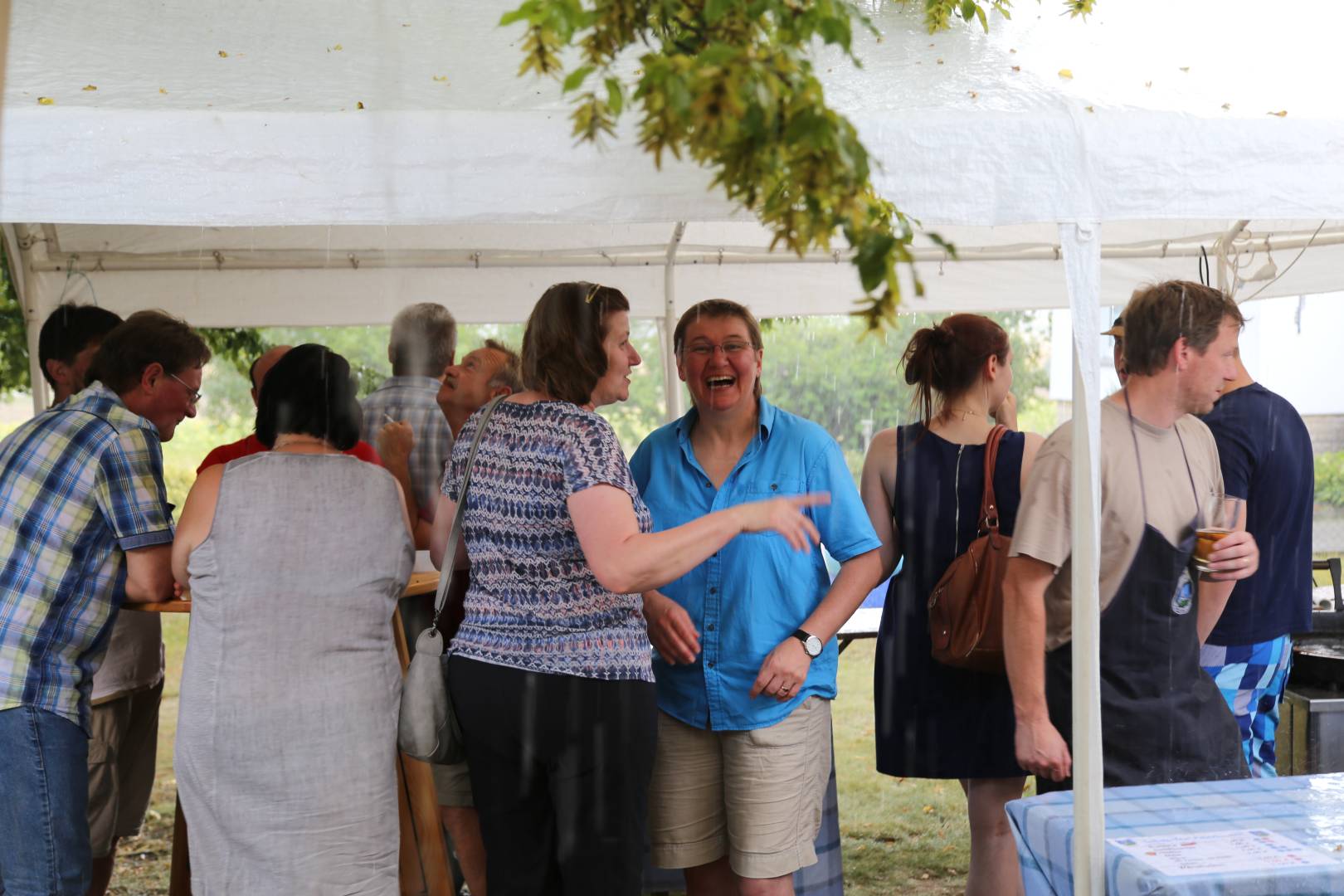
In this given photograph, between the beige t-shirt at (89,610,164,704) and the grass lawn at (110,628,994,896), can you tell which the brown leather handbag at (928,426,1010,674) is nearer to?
the grass lawn at (110,628,994,896)

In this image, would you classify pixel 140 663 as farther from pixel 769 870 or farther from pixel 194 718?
pixel 769 870

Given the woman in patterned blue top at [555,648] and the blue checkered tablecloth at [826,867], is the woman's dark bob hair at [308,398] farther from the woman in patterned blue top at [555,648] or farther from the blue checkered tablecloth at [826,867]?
the blue checkered tablecloth at [826,867]

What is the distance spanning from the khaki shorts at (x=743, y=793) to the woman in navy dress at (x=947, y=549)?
0.31m

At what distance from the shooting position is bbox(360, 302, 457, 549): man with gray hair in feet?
11.2

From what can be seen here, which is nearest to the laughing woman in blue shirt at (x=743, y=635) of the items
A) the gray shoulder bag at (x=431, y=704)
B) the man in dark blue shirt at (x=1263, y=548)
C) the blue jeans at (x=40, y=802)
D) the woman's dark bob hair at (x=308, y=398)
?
the gray shoulder bag at (x=431, y=704)

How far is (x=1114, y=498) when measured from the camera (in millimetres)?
2229

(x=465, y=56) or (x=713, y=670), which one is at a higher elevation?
(x=465, y=56)

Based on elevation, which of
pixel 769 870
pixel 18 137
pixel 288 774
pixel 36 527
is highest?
pixel 18 137

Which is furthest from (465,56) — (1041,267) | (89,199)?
(1041,267)

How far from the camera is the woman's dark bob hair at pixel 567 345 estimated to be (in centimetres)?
221

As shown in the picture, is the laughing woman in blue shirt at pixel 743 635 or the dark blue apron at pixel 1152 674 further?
the laughing woman in blue shirt at pixel 743 635

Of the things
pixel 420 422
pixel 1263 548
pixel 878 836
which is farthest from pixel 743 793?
pixel 878 836

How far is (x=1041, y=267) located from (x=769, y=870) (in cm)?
345

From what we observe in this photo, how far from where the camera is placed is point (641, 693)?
218cm
